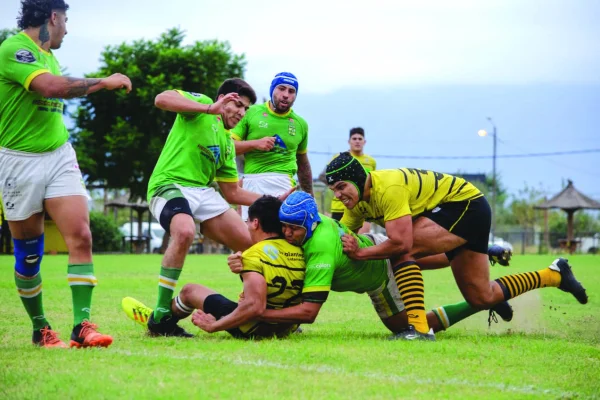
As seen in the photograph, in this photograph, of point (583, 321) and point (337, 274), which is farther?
point (583, 321)

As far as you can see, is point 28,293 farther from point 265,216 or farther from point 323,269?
point 323,269

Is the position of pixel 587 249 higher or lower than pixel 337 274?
lower

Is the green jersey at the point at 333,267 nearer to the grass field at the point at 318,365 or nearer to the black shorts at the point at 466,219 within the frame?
the grass field at the point at 318,365

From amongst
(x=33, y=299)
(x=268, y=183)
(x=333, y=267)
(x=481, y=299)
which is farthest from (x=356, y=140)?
(x=33, y=299)

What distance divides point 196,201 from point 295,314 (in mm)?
1621

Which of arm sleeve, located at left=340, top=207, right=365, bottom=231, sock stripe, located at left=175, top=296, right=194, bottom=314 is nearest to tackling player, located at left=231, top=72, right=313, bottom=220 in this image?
arm sleeve, located at left=340, top=207, right=365, bottom=231

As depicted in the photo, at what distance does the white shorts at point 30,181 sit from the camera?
6812 mm

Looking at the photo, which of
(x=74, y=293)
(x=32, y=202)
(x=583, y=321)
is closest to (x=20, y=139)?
(x=32, y=202)

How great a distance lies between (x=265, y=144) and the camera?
9.92m

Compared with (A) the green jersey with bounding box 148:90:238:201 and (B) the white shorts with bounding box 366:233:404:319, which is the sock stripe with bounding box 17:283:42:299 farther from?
(B) the white shorts with bounding box 366:233:404:319

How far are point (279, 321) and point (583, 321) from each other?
14.5ft

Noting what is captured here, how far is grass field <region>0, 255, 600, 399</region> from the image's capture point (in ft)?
16.3

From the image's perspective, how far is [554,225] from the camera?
255 feet

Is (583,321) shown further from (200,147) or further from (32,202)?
(32,202)
